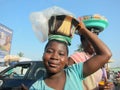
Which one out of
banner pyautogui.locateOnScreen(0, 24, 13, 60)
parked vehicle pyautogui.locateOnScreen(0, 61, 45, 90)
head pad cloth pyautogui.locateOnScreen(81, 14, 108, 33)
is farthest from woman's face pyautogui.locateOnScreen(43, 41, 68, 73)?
banner pyautogui.locateOnScreen(0, 24, 13, 60)

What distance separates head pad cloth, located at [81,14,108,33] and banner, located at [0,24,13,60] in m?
19.8

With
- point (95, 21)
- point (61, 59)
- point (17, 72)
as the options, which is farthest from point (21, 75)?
point (61, 59)

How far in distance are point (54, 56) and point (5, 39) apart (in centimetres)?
2279

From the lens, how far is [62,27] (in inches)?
101

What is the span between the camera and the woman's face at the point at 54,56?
2.56 meters

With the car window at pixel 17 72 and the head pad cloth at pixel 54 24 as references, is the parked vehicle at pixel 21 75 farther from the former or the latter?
the head pad cloth at pixel 54 24

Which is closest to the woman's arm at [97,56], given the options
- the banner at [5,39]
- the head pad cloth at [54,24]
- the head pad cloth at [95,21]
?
the head pad cloth at [54,24]

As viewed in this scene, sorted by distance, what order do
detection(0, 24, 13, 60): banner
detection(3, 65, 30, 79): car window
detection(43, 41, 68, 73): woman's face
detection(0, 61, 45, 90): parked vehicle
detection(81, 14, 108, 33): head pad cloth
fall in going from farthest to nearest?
1. detection(0, 24, 13, 60): banner
2. detection(3, 65, 30, 79): car window
3. detection(0, 61, 45, 90): parked vehicle
4. detection(81, 14, 108, 33): head pad cloth
5. detection(43, 41, 68, 73): woman's face

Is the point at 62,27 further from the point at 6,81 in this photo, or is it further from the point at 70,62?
the point at 6,81

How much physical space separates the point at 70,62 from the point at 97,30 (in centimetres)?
46

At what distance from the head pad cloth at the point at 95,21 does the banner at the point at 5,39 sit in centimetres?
1975

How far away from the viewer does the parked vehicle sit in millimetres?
7846

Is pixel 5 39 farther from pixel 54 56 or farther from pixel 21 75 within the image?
pixel 54 56

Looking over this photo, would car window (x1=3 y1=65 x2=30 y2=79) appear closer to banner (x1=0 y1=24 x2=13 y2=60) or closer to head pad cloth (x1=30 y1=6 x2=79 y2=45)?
head pad cloth (x1=30 y1=6 x2=79 y2=45)
